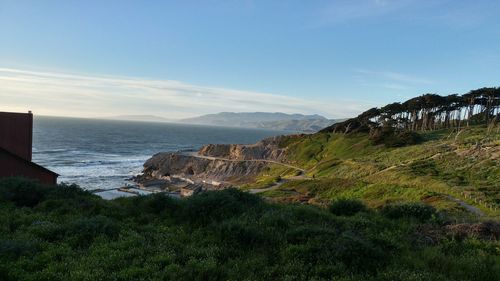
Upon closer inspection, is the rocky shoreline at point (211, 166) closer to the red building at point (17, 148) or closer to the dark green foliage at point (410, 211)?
the red building at point (17, 148)

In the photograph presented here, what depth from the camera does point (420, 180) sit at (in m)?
40.4

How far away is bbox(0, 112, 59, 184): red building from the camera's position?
86.7 ft

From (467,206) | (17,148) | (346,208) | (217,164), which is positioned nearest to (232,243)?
(346,208)

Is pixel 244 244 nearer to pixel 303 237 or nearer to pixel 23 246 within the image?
pixel 303 237

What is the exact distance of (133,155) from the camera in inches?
5108

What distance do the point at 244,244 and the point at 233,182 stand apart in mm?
69435

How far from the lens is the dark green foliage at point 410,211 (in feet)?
53.3

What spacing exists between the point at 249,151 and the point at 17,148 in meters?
72.7

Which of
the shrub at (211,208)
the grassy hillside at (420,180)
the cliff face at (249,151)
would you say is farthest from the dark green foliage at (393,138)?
the shrub at (211,208)

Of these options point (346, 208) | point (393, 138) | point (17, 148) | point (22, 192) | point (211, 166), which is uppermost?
point (393, 138)

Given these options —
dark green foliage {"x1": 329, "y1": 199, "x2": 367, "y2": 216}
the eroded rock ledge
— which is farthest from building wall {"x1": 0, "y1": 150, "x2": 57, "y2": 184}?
the eroded rock ledge

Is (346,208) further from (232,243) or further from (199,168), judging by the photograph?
(199,168)

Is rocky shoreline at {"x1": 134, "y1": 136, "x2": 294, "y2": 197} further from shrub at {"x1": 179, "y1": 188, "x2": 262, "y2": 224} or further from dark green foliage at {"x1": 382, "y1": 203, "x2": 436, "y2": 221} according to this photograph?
dark green foliage at {"x1": 382, "y1": 203, "x2": 436, "y2": 221}

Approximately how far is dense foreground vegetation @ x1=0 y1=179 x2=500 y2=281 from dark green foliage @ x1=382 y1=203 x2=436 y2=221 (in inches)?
1.7
